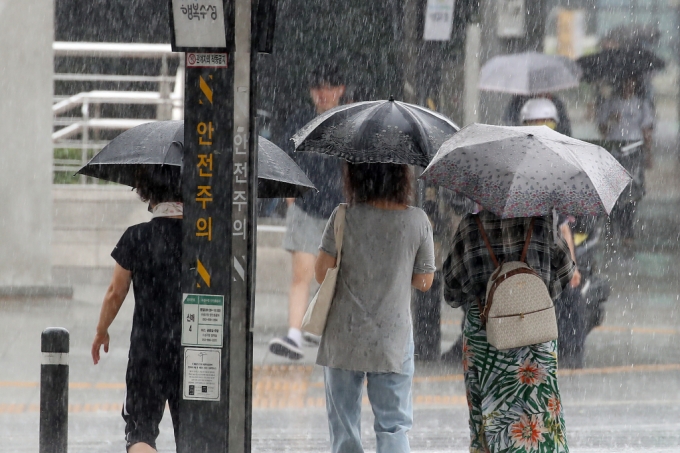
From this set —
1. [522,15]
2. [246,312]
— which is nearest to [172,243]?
[246,312]

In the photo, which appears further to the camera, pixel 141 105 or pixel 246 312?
pixel 141 105

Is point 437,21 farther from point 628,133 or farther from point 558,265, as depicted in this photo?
point 558,265

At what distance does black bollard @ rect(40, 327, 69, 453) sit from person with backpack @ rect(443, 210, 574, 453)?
1862mm

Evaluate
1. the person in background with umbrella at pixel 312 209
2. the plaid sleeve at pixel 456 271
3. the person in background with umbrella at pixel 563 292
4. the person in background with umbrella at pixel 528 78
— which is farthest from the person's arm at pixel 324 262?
the person in background with umbrella at pixel 528 78

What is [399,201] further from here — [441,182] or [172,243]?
[172,243]

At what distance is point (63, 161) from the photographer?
13.5 metres

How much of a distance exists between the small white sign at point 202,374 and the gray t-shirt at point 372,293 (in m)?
0.67

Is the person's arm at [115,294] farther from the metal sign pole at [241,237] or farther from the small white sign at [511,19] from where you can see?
the small white sign at [511,19]

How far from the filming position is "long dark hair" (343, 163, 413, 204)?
Answer: 456 centimetres

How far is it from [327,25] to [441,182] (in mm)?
7958

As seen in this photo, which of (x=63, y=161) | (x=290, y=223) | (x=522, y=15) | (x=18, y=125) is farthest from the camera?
(x=522, y=15)

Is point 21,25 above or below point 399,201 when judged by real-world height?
above

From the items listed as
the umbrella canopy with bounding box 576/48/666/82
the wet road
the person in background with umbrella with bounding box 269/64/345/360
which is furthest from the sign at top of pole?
the umbrella canopy with bounding box 576/48/666/82

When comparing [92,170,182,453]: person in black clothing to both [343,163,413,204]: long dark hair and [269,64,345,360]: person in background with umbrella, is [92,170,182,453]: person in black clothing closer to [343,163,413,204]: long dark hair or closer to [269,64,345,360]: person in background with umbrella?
[343,163,413,204]: long dark hair
